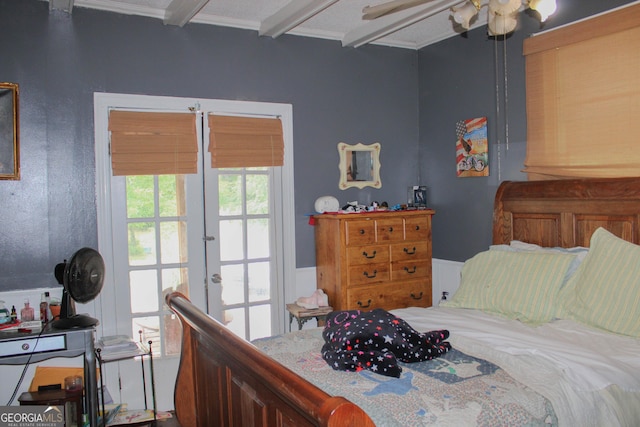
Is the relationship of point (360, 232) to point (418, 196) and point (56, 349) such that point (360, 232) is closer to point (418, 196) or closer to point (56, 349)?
point (418, 196)

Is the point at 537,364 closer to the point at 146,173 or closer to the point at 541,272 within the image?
the point at 541,272

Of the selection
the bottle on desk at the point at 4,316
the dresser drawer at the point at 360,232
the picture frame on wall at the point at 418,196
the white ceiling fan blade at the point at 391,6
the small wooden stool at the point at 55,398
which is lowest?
the small wooden stool at the point at 55,398

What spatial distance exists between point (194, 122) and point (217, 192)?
0.52 m

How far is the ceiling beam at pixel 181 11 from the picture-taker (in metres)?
3.32

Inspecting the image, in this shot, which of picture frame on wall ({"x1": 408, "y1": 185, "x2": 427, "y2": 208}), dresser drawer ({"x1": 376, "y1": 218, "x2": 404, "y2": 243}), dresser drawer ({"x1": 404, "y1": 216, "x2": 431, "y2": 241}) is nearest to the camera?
dresser drawer ({"x1": 376, "y1": 218, "x2": 404, "y2": 243})

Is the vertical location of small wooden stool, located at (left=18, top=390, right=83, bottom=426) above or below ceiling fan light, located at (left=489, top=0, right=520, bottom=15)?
below

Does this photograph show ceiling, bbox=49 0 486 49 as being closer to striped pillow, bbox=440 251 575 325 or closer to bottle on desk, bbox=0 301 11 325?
striped pillow, bbox=440 251 575 325

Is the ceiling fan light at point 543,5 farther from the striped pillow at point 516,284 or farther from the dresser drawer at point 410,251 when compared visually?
Answer: the dresser drawer at point 410,251

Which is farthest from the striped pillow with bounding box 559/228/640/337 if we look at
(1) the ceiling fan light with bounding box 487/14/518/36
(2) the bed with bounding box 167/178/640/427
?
(1) the ceiling fan light with bounding box 487/14/518/36

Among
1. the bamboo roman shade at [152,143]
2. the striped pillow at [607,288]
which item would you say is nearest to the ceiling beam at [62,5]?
the bamboo roman shade at [152,143]

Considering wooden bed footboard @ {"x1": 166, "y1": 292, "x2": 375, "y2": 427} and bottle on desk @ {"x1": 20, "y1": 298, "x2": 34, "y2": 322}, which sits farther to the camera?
bottle on desk @ {"x1": 20, "y1": 298, "x2": 34, "y2": 322}

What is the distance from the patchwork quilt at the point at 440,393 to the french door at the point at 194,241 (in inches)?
68.5

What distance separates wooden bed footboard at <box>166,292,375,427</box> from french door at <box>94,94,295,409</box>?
1.07 metres

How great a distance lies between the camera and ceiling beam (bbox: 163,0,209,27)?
3.32m
